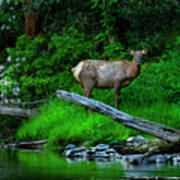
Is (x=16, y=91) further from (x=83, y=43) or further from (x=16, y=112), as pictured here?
(x=83, y=43)

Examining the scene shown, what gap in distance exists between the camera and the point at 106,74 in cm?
1302

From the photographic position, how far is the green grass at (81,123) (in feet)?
34.8

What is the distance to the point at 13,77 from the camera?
54.5 feet

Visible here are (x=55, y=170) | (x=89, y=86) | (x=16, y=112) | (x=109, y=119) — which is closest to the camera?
(x=55, y=170)

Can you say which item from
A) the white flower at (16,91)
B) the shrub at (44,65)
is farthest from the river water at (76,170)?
the shrub at (44,65)

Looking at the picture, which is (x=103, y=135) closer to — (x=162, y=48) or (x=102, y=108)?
(x=102, y=108)

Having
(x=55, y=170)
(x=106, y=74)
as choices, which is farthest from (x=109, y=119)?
(x=55, y=170)

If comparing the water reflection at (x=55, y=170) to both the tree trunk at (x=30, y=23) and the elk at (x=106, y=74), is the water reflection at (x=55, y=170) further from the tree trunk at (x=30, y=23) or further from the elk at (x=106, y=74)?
the tree trunk at (x=30, y=23)

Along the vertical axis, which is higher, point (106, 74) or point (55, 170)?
point (106, 74)

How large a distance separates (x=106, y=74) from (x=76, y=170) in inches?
248

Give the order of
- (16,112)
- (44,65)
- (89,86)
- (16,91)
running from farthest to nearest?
(44,65), (16,91), (16,112), (89,86)

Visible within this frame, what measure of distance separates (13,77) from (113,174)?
10.8 m

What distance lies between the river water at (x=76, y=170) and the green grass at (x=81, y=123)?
91.6 inches

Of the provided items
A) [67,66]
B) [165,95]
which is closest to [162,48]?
[67,66]
